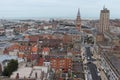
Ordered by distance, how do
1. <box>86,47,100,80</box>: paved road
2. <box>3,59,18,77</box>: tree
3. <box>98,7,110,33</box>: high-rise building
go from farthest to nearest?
<box>98,7,110,33</box>: high-rise building, <box>86,47,100,80</box>: paved road, <box>3,59,18,77</box>: tree

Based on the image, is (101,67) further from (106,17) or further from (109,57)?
(106,17)

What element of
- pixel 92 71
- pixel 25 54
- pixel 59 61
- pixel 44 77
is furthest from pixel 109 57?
pixel 44 77

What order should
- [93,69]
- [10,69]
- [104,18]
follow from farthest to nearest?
[104,18], [93,69], [10,69]

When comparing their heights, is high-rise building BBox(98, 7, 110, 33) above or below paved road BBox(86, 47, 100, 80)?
above

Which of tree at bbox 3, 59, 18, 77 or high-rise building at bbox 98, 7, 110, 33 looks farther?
high-rise building at bbox 98, 7, 110, 33

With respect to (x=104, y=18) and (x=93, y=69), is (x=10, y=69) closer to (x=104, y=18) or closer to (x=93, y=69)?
(x=93, y=69)

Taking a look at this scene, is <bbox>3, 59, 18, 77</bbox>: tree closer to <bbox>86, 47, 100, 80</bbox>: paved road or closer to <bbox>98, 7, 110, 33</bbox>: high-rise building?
<bbox>86, 47, 100, 80</bbox>: paved road

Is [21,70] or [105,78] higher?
[21,70]

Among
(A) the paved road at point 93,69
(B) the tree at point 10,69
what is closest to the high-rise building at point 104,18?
(A) the paved road at point 93,69

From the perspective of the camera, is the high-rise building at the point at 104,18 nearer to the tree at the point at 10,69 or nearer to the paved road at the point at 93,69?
the paved road at the point at 93,69

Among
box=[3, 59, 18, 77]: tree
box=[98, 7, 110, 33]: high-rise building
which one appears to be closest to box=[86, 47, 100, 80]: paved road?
box=[3, 59, 18, 77]: tree

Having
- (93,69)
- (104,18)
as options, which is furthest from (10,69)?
(104,18)
